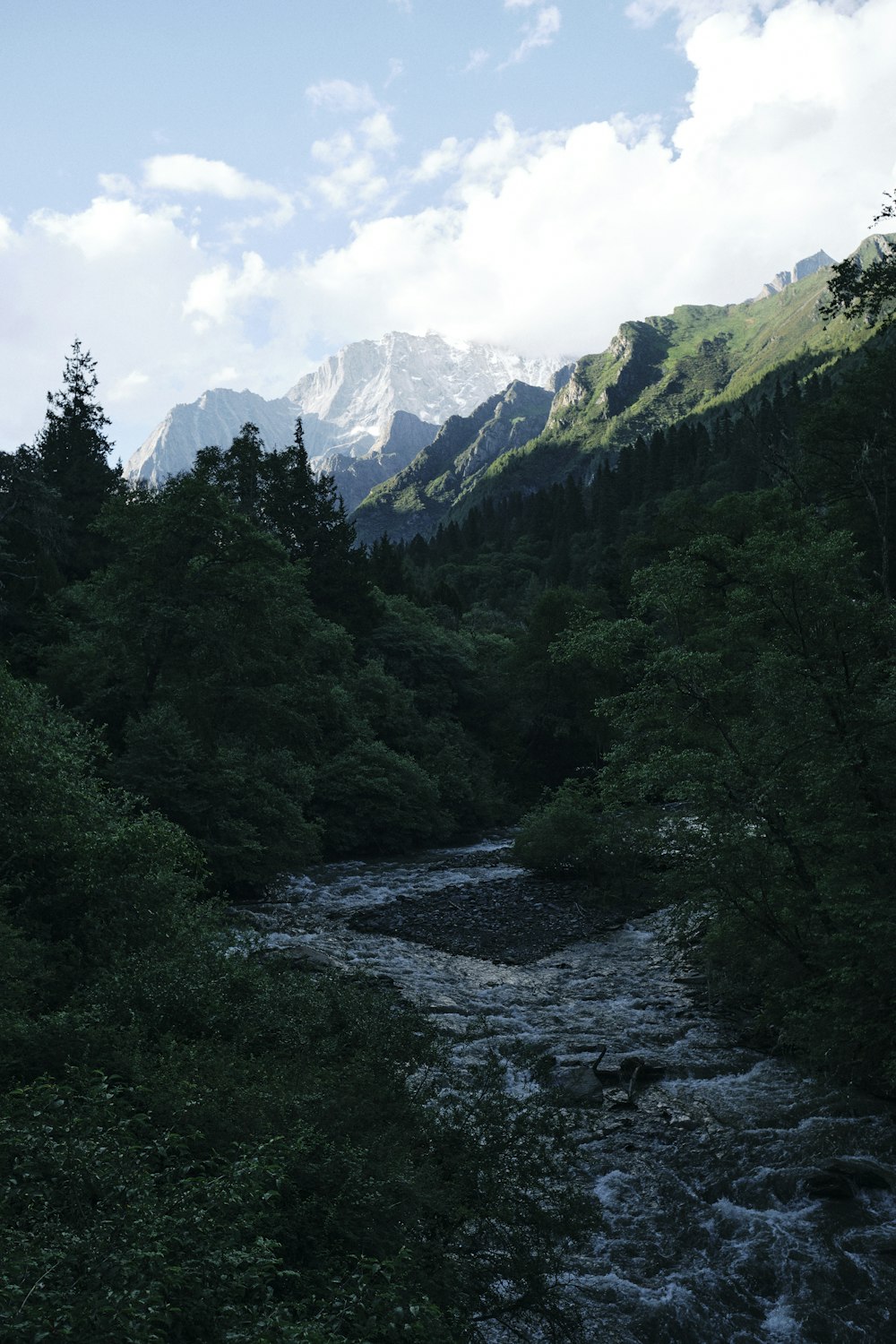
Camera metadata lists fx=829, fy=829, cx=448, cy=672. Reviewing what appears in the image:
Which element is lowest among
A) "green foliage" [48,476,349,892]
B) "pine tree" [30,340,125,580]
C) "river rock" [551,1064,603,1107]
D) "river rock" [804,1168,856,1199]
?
"river rock" [804,1168,856,1199]

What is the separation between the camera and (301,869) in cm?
3212

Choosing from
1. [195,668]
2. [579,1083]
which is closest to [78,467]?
[195,668]

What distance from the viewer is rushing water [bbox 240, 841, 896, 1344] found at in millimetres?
Answer: 9000

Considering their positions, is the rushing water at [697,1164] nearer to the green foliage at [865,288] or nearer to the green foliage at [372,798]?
the green foliage at [865,288]

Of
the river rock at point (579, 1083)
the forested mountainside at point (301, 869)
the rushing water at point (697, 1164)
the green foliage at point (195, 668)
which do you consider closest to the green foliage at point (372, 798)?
the forested mountainside at point (301, 869)

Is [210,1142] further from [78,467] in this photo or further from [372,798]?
[78,467]

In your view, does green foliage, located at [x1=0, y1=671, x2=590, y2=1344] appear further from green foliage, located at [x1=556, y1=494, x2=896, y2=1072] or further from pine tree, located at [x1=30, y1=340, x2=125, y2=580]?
pine tree, located at [x1=30, y1=340, x2=125, y2=580]

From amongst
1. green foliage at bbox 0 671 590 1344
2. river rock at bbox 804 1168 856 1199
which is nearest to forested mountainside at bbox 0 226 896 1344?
green foliage at bbox 0 671 590 1344

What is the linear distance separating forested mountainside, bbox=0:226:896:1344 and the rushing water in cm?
79

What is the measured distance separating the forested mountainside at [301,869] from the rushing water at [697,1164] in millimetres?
788

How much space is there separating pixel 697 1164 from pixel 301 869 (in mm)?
22372

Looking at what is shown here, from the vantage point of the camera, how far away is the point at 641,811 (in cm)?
2266

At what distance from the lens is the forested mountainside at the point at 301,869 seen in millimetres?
6441

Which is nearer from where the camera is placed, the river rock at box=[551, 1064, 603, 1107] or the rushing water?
the rushing water
